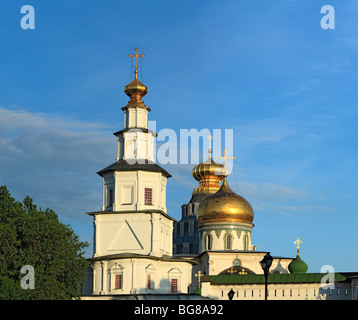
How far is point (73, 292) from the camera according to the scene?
46.9m

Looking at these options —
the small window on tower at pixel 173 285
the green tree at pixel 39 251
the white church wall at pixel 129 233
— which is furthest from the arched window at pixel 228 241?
the green tree at pixel 39 251

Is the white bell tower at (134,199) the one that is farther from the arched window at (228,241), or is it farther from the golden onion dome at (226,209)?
the arched window at (228,241)

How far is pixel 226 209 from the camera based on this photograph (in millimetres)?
72000

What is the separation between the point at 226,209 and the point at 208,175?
22.0 meters

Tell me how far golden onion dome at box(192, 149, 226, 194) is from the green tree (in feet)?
152

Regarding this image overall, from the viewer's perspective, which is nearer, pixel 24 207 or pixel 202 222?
pixel 24 207

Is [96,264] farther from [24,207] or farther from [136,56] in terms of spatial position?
[136,56]

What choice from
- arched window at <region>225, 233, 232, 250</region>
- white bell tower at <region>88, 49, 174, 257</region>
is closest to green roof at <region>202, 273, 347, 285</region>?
white bell tower at <region>88, 49, 174, 257</region>

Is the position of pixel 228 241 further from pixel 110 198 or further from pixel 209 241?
pixel 110 198

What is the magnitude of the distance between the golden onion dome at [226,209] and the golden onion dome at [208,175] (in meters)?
19.8

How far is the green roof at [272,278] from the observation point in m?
58.1

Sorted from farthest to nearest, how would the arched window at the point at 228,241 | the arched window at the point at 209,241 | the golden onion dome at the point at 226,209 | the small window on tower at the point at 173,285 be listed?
the arched window at the point at 209,241 < the golden onion dome at the point at 226,209 < the arched window at the point at 228,241 < the small window on tower at the point at 173,285

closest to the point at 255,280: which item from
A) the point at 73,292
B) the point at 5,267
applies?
the point at 73,292
